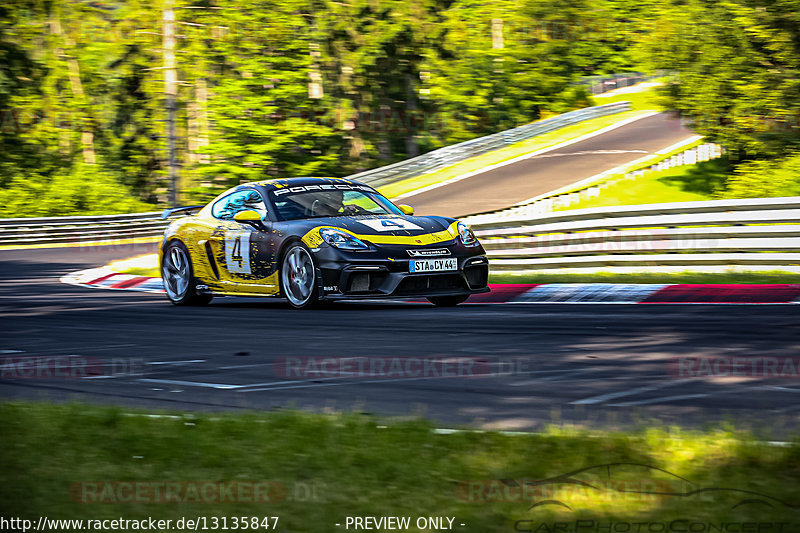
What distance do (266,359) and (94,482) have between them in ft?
13.0

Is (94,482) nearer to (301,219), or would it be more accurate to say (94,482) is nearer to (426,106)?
(301,219)

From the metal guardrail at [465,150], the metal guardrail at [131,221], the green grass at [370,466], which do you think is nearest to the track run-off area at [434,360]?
the green grass at [370,466]

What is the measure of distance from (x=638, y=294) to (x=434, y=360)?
505 cm

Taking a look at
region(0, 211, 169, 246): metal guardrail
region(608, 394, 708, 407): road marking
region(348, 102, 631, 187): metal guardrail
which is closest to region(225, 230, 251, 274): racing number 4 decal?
region(608, 394, 708, 407): road marking

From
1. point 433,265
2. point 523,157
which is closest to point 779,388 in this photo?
point 433,265

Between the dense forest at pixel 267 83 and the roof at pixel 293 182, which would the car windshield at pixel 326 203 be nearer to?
the roof at pixel 293 182

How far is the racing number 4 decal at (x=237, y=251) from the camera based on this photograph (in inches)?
500

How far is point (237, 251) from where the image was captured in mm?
12844

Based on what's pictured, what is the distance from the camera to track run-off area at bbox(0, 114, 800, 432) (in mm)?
5984

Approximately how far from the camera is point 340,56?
155ft

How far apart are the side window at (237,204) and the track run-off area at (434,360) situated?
1.11 meters

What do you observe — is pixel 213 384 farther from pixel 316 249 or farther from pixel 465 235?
pixel 465 235

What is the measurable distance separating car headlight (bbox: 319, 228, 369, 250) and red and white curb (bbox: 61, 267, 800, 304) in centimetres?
197

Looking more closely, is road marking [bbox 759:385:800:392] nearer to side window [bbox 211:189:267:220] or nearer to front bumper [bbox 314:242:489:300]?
front bumper [bbox 314:242:489:300]
